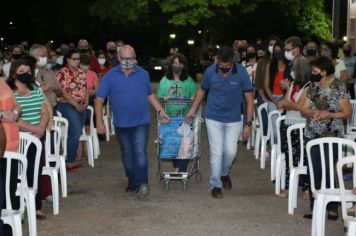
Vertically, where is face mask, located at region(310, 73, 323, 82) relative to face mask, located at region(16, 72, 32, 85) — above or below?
below

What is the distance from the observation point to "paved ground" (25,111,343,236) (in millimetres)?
9047

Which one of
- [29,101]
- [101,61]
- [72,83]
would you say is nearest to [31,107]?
[29,101]

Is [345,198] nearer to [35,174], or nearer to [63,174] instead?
[35,174]

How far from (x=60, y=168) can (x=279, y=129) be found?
3.03 m

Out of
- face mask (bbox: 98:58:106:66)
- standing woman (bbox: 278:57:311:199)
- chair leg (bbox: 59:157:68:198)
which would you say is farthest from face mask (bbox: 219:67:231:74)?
face mask (bbox: 98:58:106:66)

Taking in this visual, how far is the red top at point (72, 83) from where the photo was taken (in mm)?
12977

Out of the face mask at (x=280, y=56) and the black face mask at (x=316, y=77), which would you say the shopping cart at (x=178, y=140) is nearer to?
the face mask at (x=280, y=56)

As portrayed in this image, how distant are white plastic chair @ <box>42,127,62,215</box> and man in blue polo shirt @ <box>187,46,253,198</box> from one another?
2.01 m

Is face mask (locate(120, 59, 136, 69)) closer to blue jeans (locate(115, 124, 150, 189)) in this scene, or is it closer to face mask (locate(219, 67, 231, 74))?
blue jeans (locate(115, 124, 150, 189))

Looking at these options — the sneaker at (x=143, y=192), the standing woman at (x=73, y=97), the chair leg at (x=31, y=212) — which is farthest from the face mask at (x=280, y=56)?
the chair leg at (x=31, y=212)

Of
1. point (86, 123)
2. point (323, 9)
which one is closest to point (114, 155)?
point (86, 123)

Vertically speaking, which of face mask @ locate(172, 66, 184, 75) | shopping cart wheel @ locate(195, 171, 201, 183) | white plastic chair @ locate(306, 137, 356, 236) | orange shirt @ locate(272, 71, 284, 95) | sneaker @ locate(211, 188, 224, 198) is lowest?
shopping cart wheel @ locate(195, 171, 201, 183)

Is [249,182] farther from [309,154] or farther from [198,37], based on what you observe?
[198,37]

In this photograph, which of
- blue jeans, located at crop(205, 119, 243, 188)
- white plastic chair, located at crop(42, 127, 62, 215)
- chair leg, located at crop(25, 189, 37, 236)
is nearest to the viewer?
chair leg, located at crop(25, 189, 37, 236)
